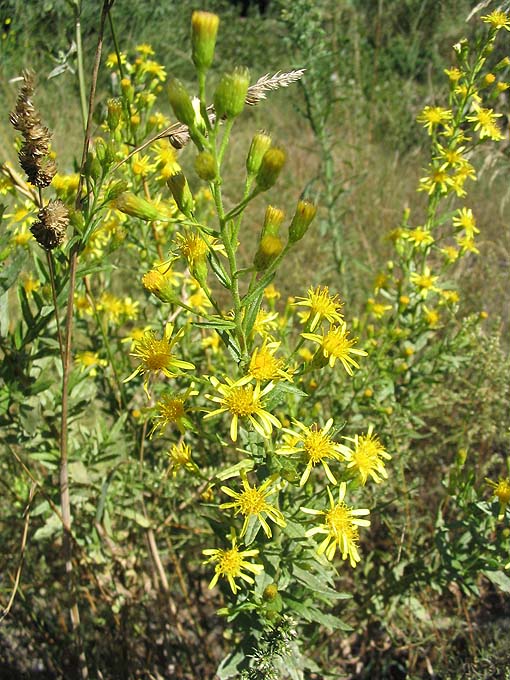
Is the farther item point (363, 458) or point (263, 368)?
point (363, 458)

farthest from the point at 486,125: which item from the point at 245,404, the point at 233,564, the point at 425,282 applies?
the point at 233,564

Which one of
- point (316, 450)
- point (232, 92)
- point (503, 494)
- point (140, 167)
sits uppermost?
point (232, 92)

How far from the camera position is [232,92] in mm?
1259

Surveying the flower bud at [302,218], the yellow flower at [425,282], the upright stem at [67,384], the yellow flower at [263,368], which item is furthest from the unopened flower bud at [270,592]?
the yellow flower at [425,282]

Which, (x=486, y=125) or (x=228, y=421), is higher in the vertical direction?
Result: (x=486, y=125)

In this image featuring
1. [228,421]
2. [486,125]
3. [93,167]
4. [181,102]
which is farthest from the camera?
[228,421]

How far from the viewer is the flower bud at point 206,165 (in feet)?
3.95

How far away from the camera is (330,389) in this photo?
295 cm

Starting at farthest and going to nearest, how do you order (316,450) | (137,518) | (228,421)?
(228,421), (137,518), (316,450)

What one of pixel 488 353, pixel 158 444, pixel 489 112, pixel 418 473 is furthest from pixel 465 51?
pixel 158 444

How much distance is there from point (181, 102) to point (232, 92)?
0.12 meters

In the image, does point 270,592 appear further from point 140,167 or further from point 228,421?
point 140,167

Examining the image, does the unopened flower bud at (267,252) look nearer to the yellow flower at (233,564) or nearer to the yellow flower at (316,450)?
the yellow flower at (316,450)

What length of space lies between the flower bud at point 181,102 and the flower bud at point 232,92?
8 centimetres
